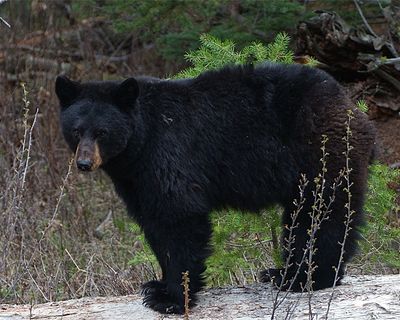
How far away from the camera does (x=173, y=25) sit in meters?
12.1

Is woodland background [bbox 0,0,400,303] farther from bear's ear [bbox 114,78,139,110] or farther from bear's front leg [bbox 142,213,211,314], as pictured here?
bear's ear [bbox 114,78,139,110]

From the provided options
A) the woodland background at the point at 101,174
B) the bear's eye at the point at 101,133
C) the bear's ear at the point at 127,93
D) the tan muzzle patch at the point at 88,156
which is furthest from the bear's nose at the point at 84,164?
the woodland background at the point at 101,174

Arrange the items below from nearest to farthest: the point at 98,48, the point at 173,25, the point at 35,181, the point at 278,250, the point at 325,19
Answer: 1. the point at 278,250
2. the point at 325,19
3. the point at 35,181
4. the point at 173,25
5. the point at 98,48

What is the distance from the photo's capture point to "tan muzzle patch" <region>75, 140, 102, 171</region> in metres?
5.86

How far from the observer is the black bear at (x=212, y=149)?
19.9 feet

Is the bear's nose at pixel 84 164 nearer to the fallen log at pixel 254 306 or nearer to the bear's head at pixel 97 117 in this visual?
the bear's head at pixel 97 117

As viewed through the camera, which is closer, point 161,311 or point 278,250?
point 161,311

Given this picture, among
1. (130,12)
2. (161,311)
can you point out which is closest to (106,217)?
(130,12)

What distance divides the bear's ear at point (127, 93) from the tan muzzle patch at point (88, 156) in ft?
1.18

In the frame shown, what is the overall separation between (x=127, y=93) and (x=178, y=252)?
1.16 m

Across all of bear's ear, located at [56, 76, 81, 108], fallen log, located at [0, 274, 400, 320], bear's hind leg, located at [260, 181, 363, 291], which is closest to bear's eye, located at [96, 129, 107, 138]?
bear's ear, located at [56, 76, 81, 108]

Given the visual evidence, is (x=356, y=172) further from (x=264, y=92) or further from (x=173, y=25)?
(x=173, y=25)

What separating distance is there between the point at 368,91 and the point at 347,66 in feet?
1.24

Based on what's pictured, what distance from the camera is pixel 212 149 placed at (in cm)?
628
